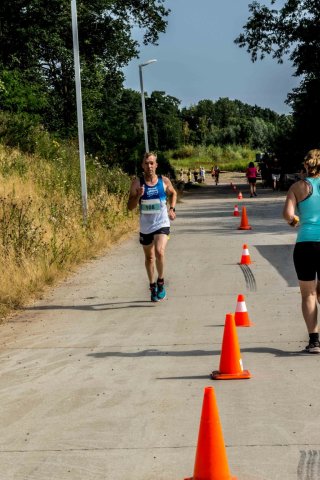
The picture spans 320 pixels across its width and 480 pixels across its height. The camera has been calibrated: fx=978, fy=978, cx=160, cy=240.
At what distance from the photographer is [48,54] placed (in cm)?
4512

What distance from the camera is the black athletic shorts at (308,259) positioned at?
888cm

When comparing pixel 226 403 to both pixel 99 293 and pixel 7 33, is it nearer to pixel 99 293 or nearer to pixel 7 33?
pixel 99 293

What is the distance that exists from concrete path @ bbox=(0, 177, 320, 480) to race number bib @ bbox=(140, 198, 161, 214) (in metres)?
1.17

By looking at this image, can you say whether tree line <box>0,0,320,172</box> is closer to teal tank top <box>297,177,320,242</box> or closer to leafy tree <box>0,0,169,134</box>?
leafy tree <box>0,0,169,134</box>

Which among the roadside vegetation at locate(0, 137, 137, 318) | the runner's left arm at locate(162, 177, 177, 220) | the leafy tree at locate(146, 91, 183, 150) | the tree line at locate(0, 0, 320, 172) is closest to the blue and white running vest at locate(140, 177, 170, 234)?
the runner's left arm at locate(162, 177, 177, 220)

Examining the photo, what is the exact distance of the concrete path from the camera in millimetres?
5625

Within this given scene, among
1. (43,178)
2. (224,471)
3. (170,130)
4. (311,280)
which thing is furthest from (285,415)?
(170,130)

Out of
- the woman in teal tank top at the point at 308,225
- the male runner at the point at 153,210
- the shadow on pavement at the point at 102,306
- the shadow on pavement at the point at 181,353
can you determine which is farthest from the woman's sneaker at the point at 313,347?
the male runner at the point at 153,210

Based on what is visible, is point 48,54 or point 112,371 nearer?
point 112,371

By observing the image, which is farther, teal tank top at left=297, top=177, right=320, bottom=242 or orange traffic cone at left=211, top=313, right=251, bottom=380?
teal tank top at left=297, top=177, right=320, bottom=242

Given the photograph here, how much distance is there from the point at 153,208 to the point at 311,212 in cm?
378

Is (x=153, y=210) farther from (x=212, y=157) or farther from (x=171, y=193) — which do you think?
(x=212, y=157)

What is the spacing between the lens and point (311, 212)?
351 inches

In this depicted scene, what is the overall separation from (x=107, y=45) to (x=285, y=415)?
41253mm
